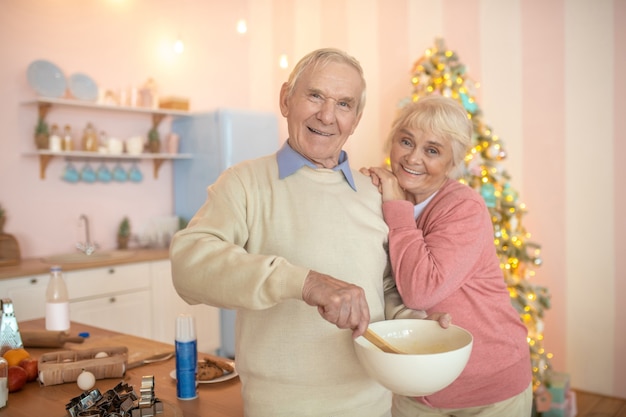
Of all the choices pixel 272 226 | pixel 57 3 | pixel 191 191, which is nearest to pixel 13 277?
pixel 191 191

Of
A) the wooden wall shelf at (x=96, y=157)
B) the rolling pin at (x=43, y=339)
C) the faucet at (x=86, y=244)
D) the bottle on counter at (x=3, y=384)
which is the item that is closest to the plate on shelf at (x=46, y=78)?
the wooden wall shelf at (x=96, y=157)

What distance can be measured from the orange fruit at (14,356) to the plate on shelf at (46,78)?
2.54 meters

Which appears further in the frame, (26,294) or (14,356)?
(26,294)

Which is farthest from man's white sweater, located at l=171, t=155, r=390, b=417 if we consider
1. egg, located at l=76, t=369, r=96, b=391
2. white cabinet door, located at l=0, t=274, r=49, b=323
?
white cabinet door, located at l=0, t=274, r=49, b=323

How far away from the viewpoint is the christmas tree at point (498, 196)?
10.6ft

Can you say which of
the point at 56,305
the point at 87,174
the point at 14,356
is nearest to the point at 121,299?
the point at 87,174

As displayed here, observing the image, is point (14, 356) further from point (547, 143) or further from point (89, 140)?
point (547, 143)

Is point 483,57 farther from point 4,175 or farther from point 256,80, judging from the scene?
point 4,175

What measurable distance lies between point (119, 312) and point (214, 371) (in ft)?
7.52

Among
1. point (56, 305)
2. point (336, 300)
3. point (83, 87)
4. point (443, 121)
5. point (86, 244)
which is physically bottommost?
point (56, 305)

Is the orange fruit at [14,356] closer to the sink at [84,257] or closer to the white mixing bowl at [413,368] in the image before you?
the white mixing bowl at [413,368]

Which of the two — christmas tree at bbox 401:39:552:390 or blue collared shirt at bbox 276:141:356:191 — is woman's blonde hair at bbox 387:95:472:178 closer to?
blue collared shirt at bbox 276:141:356:191

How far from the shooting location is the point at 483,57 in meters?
4.15

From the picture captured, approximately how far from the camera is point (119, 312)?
3771mm
